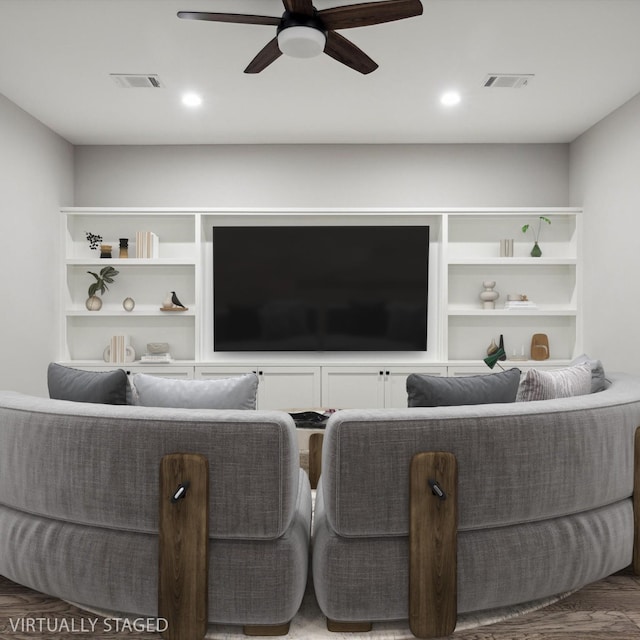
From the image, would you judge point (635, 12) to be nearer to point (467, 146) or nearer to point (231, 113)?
point (467, 146)

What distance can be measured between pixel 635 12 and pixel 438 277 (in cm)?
254

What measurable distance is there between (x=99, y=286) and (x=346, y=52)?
3.27 m

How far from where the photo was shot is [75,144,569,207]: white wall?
4891mm

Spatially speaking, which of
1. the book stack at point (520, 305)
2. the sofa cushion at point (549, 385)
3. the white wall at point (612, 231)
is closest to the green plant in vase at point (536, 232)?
the white wall at point (612, 231)

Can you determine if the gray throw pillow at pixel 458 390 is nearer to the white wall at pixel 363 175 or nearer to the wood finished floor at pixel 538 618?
the wood finished floor at pixel 538 618

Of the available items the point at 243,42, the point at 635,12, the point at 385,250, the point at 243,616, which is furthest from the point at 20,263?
the point at 635,12

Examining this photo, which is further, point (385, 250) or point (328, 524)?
Answer: point (385, 250)

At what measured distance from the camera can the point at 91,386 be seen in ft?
6.67

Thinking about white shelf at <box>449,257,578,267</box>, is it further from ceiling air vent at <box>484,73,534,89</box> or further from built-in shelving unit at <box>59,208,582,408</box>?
ceiling air vent at <box>484,73,534,89</box>

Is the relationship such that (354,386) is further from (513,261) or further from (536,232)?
(536,232)

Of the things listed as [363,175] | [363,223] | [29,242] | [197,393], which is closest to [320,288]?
[363,223]

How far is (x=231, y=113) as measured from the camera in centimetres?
411

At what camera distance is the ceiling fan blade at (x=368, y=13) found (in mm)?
2156

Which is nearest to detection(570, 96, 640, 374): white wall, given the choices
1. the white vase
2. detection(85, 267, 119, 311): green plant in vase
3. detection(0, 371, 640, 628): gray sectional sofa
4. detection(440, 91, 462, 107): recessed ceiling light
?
the white vase
